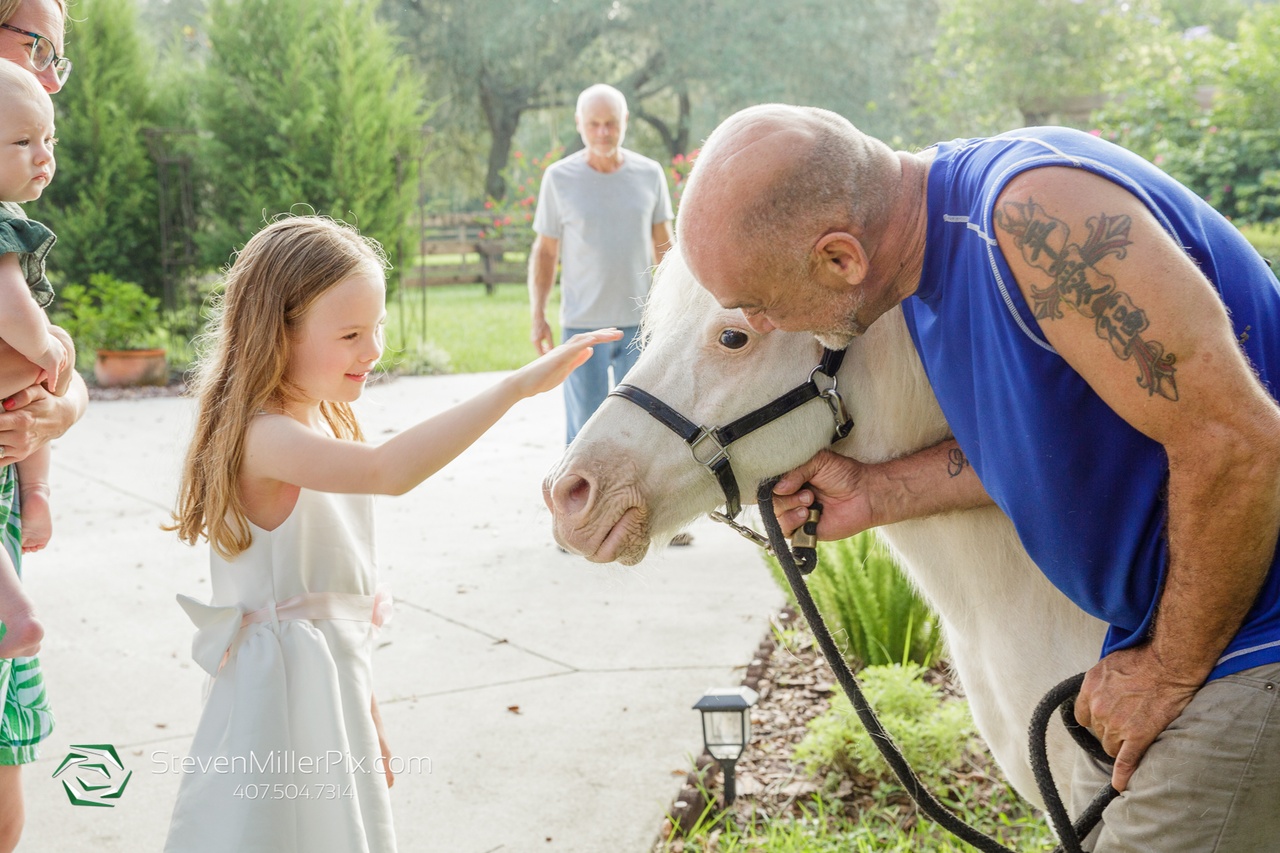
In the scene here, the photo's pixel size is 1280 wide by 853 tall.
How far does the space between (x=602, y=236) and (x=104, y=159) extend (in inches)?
320

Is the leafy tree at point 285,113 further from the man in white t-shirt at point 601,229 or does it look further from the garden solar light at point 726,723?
the garden solar light at point 726,723

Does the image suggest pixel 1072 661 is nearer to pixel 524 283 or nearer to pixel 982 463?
pixel 982 463

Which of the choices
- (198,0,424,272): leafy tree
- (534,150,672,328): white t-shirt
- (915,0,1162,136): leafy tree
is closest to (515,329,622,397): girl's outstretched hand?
(534,150,672,328): white t-shirt

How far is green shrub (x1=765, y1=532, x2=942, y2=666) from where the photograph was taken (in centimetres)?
374

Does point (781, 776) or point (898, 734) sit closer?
point (898, 734)

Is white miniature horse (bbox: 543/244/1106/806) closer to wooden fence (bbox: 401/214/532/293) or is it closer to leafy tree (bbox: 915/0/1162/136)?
leafy tree (bbox: 915/0/1162/136)

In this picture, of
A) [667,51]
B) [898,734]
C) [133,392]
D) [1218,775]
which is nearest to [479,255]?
[667,51]

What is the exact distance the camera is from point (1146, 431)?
1278mm

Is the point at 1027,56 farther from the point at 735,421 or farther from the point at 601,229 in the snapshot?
the point at 735,421

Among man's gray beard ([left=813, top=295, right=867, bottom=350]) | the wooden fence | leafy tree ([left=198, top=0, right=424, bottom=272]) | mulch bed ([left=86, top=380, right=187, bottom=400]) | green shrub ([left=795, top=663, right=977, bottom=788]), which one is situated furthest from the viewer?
the wooden fence

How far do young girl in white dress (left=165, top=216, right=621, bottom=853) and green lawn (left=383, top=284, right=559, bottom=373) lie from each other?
5.14 m

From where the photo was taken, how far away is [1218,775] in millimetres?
1331

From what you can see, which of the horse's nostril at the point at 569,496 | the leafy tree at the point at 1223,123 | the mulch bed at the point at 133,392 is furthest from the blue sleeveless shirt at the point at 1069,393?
the mulch bed at the point at 133,392

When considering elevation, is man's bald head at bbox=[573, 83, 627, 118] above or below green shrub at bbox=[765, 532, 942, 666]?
above
